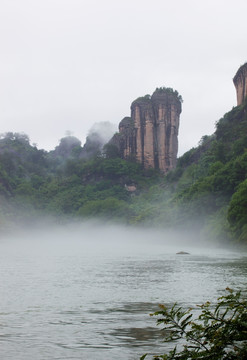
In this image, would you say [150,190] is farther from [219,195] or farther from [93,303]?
[93,303]

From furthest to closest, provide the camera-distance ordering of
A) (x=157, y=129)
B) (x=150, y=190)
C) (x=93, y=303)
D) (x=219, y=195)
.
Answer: (x=157, y=129)
(x=150, y=190)
(x=219, y=195)
(x=93, y=303)

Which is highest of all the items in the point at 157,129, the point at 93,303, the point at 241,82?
the point at 157,129

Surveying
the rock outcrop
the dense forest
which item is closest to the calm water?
the dense forest

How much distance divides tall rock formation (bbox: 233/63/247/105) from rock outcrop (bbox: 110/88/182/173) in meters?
65.2

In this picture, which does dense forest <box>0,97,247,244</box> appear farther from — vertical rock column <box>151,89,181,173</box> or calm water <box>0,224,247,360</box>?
calm water <box>0,224,247,360</box>

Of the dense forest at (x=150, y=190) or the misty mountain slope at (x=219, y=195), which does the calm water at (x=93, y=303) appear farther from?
the dense forest at (x=150, y=190)

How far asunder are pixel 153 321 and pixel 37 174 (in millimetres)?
188062

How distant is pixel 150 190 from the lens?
514ft

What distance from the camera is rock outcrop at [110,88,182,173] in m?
188

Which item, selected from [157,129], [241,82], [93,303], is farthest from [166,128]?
[93,303]

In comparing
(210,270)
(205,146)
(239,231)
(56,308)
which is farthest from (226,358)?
(205,146)

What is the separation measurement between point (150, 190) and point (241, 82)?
174 feet

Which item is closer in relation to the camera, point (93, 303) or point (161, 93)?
point (93, 303)

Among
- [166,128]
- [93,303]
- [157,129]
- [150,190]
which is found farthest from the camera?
[157,129]
